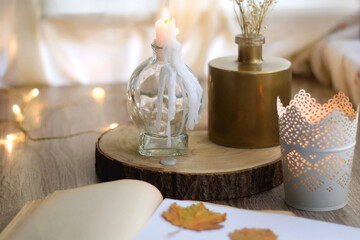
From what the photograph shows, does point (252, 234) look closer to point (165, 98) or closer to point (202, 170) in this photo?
point (202, 170)

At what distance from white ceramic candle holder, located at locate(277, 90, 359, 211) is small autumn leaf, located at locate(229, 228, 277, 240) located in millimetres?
184

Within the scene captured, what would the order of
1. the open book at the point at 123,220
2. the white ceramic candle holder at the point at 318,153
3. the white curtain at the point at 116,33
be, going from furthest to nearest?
the white curtain at the point at 116,33 < the white ceramic candle holder at the point at 318,153 < the open book at the point at 123,220

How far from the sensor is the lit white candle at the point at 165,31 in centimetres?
107

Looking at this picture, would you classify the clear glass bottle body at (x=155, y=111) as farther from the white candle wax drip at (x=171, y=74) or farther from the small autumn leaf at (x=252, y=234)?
the small autumn leaf at (x=252, y=234)

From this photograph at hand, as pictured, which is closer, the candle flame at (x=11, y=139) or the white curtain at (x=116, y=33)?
the candle flame at (x=11, y=139)

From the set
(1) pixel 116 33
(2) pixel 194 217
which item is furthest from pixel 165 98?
(1) pixel 116 33

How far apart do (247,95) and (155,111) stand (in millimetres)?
177

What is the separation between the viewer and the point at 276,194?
1.12 metres

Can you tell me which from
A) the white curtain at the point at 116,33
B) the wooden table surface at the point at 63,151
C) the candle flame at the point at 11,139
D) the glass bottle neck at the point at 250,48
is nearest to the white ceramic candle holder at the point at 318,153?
the wooden table surface at the point at 63,151

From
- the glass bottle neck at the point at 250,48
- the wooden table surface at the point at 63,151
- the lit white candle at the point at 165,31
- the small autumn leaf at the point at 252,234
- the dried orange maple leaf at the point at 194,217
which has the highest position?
the lit white candle at the point at 165,31

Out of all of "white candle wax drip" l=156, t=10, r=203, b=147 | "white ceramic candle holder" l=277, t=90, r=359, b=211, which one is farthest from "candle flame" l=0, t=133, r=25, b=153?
"white ceramic candle holder" l=277, t=90, r=359, b=211

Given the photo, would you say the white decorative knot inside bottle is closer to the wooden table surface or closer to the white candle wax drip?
the white candle wax drip

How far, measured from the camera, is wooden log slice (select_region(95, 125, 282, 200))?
3.48ft

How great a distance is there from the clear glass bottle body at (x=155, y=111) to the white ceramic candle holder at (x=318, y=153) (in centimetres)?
20
